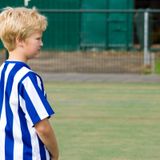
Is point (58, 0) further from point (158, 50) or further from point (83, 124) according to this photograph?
point (83, 124)

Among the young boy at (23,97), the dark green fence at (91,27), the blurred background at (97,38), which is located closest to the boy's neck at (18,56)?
the young boy at (23,97)

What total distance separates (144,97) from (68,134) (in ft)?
16.5

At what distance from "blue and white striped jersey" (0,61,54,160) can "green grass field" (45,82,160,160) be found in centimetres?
432

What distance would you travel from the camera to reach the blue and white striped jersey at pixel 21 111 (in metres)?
4.94

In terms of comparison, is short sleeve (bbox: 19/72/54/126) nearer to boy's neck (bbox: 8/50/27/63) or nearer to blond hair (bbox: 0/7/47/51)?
boy's neck (bbox: 8/50/27/63)

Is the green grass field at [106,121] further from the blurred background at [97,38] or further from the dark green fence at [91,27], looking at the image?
the dark green fence at [91,27]

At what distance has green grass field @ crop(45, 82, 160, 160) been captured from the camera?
9.79 meters

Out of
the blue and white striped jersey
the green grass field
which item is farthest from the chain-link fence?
the blue and white striped jersey

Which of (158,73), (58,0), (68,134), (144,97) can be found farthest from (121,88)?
(58,0)

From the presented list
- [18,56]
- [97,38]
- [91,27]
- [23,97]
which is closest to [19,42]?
[18,56]

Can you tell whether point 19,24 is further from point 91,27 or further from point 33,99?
point 91,27

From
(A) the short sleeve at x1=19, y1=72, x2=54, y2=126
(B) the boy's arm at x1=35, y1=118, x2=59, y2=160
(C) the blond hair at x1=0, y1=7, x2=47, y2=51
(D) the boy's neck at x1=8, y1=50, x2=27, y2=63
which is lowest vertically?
(B) the boy's arm at x1=35, y1=118, x2=59, y2=160

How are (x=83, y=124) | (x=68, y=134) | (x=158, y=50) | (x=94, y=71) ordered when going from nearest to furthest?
(x=68, y=134) < (x=83, y=124) < (x=94, y=71) < (x=158, y=50)

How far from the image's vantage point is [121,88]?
705 inches
